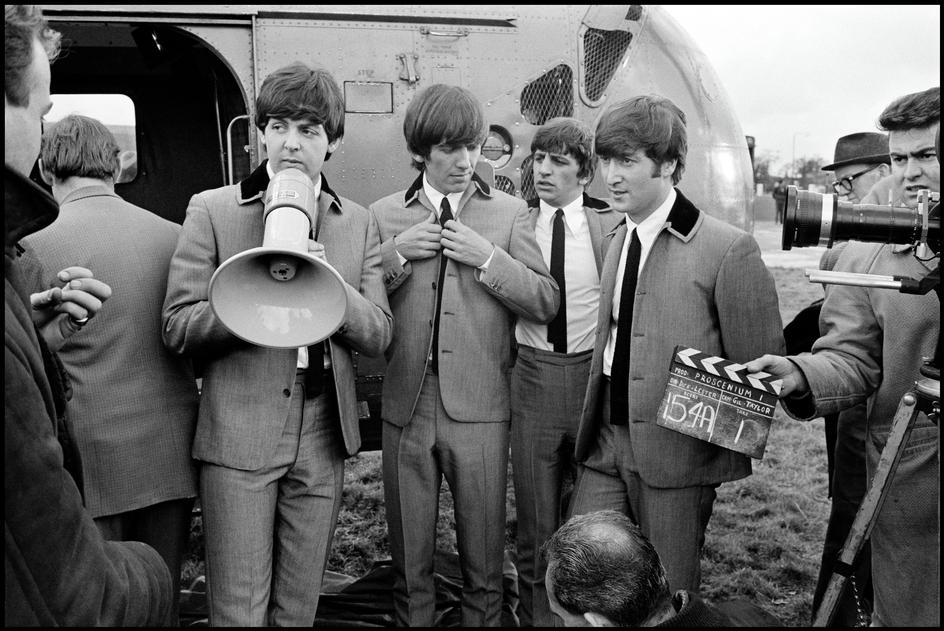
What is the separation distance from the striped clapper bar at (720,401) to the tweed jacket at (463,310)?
885 mm

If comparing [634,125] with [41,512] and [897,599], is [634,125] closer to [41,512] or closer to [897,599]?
[897,599]

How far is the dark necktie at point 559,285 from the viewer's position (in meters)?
3.59

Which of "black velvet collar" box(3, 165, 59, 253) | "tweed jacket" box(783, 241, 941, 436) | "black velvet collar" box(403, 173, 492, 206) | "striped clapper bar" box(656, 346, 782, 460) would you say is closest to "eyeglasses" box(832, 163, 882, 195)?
"tweed jacket" box(783, 241, 941, 436)

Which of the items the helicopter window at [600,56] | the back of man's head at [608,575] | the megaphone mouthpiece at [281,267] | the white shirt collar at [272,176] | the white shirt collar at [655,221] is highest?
the helicopter window at [600,56]

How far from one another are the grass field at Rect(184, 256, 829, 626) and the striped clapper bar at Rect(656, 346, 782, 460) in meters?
2.12

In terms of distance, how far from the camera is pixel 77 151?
2879 mm

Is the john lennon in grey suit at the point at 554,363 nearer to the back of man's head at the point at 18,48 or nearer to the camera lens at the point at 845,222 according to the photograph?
the camera lens at the point at 845,222

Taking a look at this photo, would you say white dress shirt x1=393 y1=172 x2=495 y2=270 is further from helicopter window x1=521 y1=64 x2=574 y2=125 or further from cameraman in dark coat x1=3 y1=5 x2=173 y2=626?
cameraman in dark coat x1=3 y1=5 x2=173 y2=626

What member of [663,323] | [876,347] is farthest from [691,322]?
[876,347]

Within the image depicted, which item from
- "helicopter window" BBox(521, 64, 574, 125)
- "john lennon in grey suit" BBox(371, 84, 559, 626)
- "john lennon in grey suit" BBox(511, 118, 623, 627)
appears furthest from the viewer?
"helicopter window" BBox(521, 64, 574, 125)

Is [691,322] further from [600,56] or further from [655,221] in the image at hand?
[600,56]

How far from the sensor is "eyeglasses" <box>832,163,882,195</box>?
4.86 m

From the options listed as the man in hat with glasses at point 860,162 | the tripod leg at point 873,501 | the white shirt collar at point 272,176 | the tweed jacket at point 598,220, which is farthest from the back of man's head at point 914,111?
the man in hat with glasses at point 860,162

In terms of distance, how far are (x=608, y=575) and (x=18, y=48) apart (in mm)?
1840
